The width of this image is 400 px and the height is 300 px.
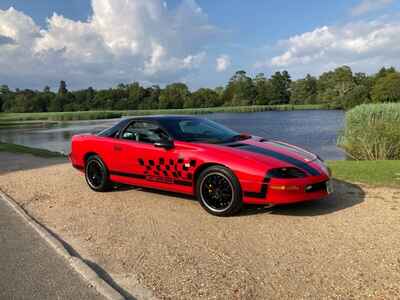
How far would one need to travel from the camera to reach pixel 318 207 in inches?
216

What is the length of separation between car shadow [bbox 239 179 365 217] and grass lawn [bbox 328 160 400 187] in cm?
89

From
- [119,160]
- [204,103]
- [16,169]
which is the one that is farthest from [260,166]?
[204,103]

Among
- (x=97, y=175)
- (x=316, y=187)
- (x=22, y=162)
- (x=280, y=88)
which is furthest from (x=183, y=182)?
(x=280, y=88)

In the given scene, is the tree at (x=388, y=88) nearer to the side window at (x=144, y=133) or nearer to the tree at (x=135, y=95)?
the tree at (x=135, y=95)

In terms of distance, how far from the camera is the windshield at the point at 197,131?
5855 millimetres

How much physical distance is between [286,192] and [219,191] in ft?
2.93

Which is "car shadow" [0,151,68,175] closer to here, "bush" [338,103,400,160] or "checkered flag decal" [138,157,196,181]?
"checkered flag decal" [138,157,196,181]

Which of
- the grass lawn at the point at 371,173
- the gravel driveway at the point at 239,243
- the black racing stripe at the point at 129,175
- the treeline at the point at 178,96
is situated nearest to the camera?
the gravel driveway at the point at 239,243

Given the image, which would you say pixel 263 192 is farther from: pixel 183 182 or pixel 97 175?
pixel 97 175

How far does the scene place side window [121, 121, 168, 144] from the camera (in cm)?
603

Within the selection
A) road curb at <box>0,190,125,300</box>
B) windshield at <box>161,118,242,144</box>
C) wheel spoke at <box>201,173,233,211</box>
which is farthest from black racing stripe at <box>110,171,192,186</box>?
road curb at <box>0,190,125,300</box>

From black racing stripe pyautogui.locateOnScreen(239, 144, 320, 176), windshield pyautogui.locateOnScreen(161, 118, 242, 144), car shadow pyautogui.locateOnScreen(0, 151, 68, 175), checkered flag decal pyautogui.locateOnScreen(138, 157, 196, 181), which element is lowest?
car shadow pyautogui.locateOnScreen(0, 151, 68, 175)

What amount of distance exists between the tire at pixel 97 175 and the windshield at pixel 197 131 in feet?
4.85

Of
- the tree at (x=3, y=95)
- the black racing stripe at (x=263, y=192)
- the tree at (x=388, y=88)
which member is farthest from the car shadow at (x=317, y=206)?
the tree at (x=3, y=95)
